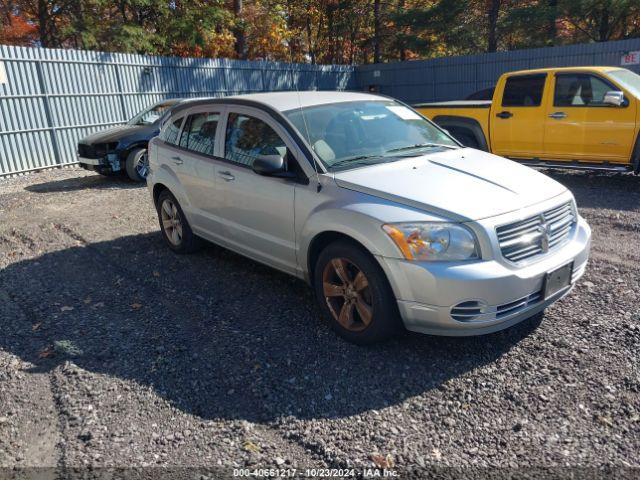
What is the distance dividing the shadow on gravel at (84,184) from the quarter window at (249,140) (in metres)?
6.21

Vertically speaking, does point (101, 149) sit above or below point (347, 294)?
above

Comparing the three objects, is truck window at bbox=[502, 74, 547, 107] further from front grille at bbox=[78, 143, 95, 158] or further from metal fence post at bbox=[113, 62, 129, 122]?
metal fence post at bbox=[113, 62, 129, 122]

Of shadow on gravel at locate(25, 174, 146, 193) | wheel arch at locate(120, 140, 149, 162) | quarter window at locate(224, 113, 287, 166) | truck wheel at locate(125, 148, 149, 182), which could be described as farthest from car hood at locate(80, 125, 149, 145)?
quarter window at locate(224, 113, 287, 166)

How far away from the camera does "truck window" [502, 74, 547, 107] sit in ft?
28.9

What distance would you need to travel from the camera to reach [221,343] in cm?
399

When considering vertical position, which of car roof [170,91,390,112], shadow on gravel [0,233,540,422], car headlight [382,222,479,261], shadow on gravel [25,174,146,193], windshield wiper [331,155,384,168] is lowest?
shadow on gravel [25,174,146,193]

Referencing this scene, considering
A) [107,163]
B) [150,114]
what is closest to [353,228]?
[107,163]

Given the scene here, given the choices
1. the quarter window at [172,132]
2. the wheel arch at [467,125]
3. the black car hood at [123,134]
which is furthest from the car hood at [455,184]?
the black car hood at [123,134]

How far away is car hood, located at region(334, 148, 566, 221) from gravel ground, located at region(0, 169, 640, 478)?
103 cm

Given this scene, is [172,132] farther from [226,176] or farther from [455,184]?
[455,184]

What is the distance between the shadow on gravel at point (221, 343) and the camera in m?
3.33

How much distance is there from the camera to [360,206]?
3615mm

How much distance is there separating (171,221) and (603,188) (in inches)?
264

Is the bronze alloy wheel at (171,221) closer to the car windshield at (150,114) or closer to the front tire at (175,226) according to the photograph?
the front tire at (175,226)
